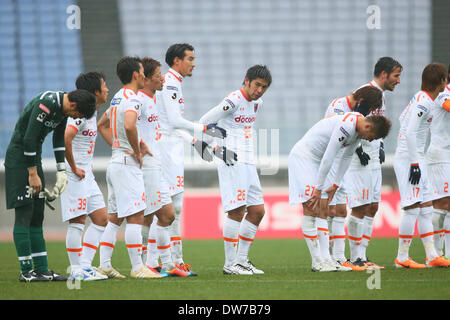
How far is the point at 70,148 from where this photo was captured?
700 centimetres

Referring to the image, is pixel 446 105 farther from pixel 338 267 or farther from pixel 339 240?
pixel 338 267

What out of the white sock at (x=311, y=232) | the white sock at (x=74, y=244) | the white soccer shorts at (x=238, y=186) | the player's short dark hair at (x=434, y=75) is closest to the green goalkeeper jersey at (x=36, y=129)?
the white sock at (x=74, y=244)

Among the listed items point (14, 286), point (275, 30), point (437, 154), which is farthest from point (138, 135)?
point (275, 30)

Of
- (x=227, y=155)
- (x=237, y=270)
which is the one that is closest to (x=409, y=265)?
(x=237, y=270)

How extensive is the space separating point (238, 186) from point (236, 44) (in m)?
16.8

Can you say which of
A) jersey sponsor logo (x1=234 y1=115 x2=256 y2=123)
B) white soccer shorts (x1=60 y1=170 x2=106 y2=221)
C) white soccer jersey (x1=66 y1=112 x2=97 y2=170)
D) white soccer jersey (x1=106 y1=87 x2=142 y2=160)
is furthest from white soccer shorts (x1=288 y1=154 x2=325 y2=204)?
white soccer jersey (x1=66 y1=112 x2=97 y2=170)

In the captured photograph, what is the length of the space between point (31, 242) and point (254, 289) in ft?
8.11

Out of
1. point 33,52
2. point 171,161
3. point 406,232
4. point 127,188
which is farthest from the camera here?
point 33,52

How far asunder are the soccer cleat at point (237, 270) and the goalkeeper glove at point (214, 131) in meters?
1.47

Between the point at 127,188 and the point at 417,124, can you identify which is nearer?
the point at 127,188

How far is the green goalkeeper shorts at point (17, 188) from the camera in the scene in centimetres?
661

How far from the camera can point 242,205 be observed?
750 cm

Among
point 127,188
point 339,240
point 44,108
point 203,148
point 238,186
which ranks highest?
point 44,108
